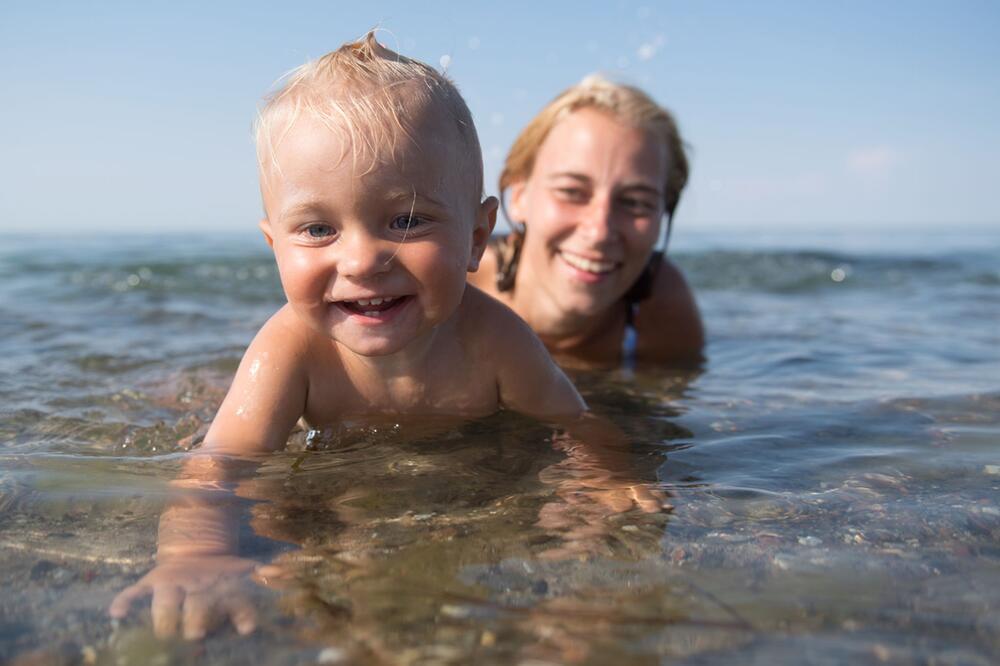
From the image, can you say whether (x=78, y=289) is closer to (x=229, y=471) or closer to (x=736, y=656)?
(x=229, y=471)

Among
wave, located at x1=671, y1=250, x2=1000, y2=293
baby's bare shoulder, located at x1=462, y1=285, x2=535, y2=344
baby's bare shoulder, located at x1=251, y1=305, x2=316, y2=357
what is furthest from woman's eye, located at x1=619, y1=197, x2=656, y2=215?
wave, located at x1=671, y1=250, x2=1000, y2=293

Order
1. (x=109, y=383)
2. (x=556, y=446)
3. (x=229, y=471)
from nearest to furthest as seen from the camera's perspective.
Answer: (x=229, y=471)
(x=556, y=446)
(x=109, y=383)

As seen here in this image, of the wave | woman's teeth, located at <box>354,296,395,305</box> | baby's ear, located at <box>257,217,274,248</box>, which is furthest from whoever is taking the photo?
the wave

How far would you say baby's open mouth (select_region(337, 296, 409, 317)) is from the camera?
2512mm

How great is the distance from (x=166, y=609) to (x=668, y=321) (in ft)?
13.6

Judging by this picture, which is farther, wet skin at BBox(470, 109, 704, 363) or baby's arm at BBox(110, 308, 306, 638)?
wet skin at BBox(470, 109, 704, 363)

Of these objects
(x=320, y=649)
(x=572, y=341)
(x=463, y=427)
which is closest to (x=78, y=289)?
(x=572, y=341)

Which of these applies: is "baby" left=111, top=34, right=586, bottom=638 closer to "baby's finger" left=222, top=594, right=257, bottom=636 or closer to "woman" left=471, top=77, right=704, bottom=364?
"baby's finger" left=222, top=594, right=257, bottom=636

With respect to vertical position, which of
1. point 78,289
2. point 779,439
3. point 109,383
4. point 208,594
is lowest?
point 78,289

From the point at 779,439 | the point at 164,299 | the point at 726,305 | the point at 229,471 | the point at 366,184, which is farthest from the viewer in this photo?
the point at 726,305

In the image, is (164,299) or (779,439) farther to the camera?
(164,299)

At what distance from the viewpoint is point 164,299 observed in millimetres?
8445

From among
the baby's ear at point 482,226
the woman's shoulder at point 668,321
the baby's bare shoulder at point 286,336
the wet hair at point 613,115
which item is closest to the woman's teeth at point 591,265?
the wet hair at point 613,115

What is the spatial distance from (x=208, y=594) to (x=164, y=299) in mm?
7313
